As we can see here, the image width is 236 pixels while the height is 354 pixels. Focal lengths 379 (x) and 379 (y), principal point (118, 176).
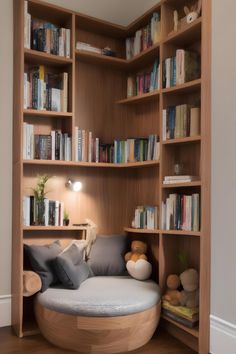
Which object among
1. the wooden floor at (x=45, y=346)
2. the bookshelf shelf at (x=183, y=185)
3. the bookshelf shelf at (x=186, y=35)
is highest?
the bookshelf shelf at (x=186, y=35)

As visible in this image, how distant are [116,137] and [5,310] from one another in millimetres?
1847

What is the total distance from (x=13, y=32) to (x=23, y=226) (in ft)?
5.40

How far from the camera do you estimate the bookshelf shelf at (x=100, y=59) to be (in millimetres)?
3361

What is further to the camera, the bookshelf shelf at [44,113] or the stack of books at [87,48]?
the stack of books at [87,48]

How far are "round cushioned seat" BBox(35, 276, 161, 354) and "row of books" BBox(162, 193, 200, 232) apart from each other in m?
0.56

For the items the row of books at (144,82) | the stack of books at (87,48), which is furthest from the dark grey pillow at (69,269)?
the stack of books at (87,48)

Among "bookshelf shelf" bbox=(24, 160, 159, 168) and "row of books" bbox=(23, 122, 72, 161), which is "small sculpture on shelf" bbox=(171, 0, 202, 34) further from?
"row of books" bbox=(23, 122, 72, 161)

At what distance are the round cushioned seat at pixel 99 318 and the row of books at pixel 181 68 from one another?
1.66 m

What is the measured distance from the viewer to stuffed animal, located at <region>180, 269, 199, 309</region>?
281cm
